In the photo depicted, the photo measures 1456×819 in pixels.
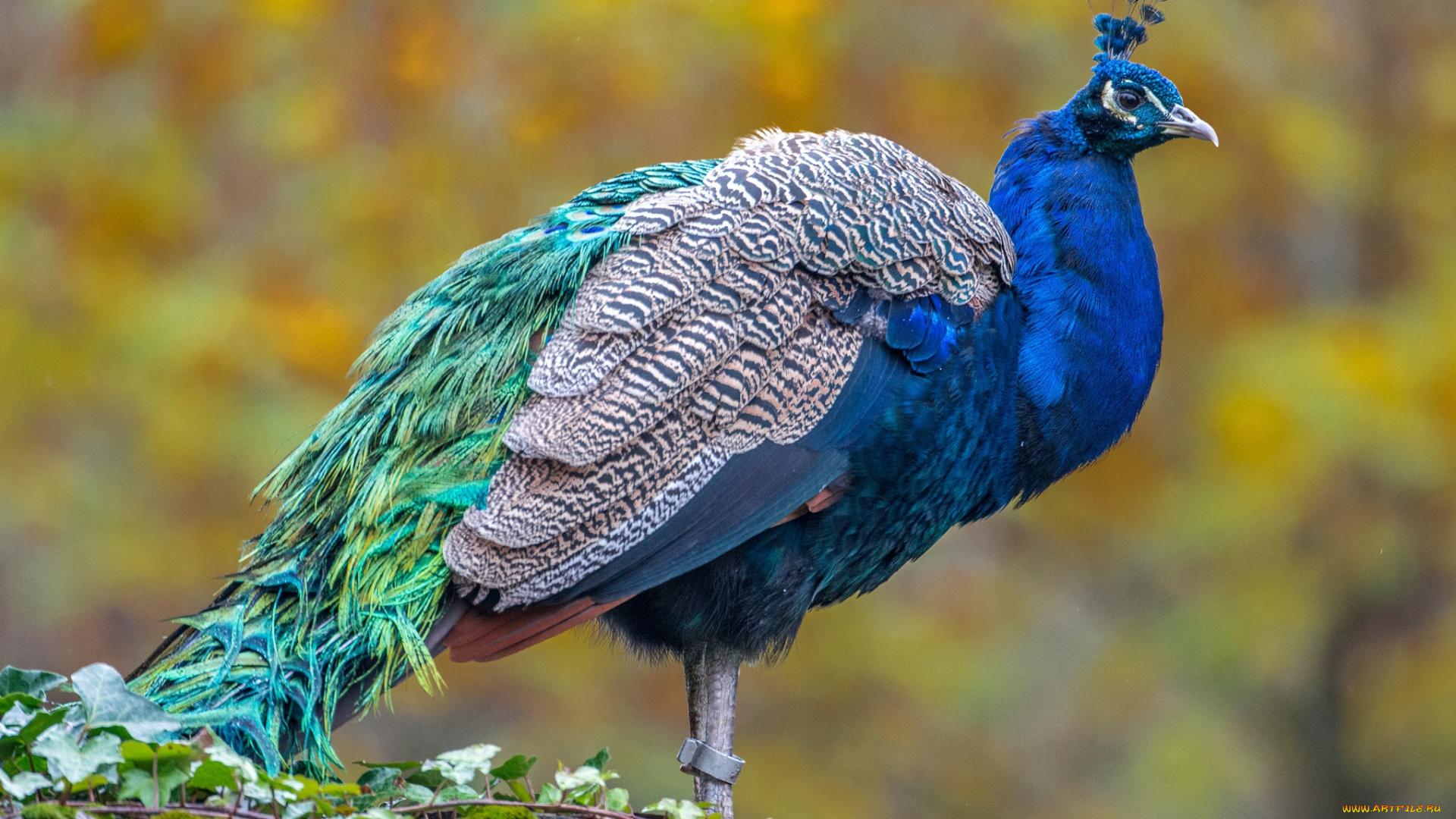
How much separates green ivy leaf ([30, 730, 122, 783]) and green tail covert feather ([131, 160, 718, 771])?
30cm

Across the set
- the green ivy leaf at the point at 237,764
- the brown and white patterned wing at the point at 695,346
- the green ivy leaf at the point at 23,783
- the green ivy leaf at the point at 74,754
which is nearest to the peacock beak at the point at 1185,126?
the brown and white patterned wing at the point at 695,346

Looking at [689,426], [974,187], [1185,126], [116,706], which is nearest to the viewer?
[116,706]

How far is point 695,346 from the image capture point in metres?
3.08

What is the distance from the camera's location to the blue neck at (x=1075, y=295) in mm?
3457

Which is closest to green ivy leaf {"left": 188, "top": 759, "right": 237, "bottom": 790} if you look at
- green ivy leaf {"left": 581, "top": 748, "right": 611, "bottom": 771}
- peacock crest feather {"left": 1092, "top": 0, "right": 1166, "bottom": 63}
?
green ivy leaf {"left": 581, "top": 748, "right": 611, "bottom": 771}

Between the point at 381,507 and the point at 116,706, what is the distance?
2.37 feet

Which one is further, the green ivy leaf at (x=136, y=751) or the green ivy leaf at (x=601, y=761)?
the green ivy leaf at (x=601, y=761)

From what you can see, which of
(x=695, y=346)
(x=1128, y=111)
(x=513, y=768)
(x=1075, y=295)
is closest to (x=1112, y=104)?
(x=1128, y=111)

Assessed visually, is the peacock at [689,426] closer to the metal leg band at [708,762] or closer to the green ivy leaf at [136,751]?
the metal leg band at [708,762]

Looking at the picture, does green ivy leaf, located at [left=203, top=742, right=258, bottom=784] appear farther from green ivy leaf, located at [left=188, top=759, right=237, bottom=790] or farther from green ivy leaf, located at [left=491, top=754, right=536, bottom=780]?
green ivy leaf, located at [left=491, top=754, right=536, bottom=780]

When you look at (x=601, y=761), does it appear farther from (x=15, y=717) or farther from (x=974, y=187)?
(x=974, y=187)

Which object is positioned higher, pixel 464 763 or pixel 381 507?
pixel 381 507

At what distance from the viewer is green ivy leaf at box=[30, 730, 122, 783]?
7.26 ft

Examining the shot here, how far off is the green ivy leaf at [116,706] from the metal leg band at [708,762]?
1.26 metres
